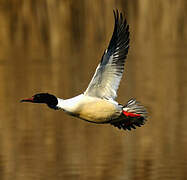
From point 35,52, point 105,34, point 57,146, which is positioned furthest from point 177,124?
point 105,34

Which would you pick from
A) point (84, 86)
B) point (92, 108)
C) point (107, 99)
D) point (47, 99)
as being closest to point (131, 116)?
point (107, 99)

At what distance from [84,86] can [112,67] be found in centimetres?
911

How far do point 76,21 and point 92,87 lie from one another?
63.2 feet

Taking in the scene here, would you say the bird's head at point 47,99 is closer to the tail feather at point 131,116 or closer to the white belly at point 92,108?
the white belly at point 92,108

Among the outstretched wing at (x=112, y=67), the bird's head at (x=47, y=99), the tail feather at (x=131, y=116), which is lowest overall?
the tail feather at (x=131, y=116)

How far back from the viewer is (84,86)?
1616 cm

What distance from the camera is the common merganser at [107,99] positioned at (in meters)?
6.77

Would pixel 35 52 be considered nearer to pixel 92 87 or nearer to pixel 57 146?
pixel 57 146

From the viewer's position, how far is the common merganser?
677cm

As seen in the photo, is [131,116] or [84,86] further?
[84,86]

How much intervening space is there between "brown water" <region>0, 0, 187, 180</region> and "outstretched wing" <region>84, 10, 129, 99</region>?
303 centimetres

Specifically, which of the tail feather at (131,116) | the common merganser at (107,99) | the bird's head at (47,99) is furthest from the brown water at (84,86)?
the bird's head at (47,99)

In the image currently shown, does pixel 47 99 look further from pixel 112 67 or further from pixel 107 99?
pixel 112 67

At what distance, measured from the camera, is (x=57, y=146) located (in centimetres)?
1160
